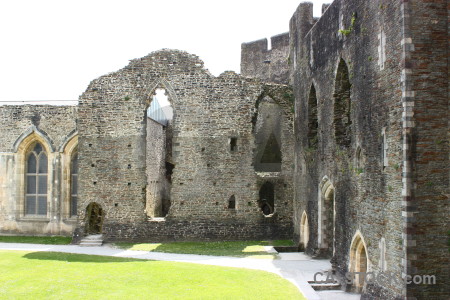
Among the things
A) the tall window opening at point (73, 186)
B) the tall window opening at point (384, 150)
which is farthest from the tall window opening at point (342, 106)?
the tall window opening at point (73, 186)

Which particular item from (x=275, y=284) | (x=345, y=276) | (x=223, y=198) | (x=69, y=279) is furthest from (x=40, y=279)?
(x=223, y=198)

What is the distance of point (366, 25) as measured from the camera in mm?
10820

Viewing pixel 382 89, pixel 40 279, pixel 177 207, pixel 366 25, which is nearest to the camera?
pixel 382 89

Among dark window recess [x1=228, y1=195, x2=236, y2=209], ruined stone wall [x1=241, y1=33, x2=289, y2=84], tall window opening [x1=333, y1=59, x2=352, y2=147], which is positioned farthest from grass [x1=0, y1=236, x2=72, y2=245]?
ruined stone wall [x1=241, y1=33, x2=289, y2=84]

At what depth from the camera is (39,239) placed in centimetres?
1995

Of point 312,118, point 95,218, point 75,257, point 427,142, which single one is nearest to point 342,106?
point 312,118

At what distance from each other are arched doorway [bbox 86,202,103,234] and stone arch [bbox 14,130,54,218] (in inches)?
96.0

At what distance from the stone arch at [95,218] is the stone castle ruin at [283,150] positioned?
0.05 m

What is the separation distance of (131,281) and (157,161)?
1193cm

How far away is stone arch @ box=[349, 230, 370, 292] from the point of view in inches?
449

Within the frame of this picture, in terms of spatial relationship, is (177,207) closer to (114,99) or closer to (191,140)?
(191,140)

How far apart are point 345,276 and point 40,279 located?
7067 millimetres

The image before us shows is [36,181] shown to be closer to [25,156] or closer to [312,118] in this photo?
[25,156]

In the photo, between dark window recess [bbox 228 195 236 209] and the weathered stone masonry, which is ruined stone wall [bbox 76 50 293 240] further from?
the weathered stone masonry
